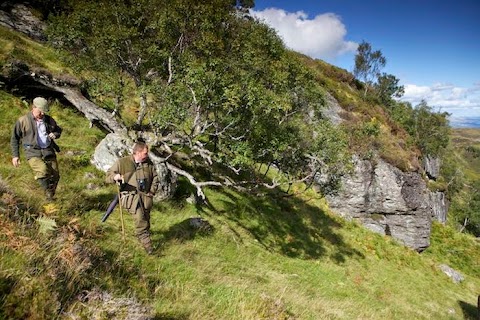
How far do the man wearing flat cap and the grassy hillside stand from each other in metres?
0.61

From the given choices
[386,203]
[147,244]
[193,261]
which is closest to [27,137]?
[147,244]

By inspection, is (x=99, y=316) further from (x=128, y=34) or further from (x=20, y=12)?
(x=20, y=12)

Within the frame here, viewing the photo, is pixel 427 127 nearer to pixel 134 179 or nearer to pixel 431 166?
pixel 431 166

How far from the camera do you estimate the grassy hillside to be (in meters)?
4.74

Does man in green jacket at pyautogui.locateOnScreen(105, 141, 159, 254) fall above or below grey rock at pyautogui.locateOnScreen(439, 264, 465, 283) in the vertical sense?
above

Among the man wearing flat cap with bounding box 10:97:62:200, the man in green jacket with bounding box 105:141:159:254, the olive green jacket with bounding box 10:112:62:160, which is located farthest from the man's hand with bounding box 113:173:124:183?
the olive green jacket with bounding box 10:112:62:160

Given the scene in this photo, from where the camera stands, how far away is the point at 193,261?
Result: 9492 mm

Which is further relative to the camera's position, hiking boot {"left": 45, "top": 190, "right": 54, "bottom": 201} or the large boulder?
the large boulder

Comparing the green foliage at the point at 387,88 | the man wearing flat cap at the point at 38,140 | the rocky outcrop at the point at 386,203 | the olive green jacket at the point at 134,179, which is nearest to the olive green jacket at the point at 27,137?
the man wearing flat cap at the point at 38,140

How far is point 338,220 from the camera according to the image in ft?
91.6

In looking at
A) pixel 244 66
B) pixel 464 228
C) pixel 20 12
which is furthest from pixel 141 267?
pixel 464 228

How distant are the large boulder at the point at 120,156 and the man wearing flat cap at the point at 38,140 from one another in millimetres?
4739

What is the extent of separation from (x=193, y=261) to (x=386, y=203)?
31415 mm

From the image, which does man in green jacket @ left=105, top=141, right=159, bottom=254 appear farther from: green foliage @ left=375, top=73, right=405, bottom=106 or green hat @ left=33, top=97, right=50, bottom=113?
green foliage @ left=375, top=73, right=405, bottom=106
